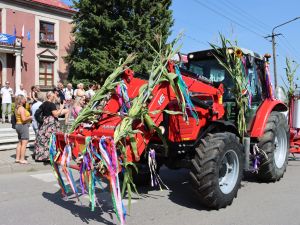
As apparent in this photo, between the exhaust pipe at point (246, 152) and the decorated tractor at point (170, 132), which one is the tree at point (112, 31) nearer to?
the decorated tractor at point (170, 132)

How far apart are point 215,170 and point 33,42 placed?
26.0 metres

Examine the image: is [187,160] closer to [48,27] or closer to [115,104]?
[115,104]

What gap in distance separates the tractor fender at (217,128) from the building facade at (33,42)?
22515 millimetres

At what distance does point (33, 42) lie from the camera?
92.6 ft

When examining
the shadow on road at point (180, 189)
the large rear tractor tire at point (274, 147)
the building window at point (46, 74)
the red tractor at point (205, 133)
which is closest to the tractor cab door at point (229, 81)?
the red tractor at point (205, 133)

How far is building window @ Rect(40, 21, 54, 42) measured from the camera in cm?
2911

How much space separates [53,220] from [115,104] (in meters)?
1.80

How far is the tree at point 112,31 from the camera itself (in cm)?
2256

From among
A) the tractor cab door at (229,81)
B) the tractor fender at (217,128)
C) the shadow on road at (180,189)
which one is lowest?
the shadow on road at (180,189)

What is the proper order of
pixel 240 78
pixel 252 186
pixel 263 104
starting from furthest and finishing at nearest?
pixel 263 104 → pixel 252 186 → pixel 240 78

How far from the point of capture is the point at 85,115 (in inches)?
209

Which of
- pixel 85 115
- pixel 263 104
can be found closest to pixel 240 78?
pixel 263 104

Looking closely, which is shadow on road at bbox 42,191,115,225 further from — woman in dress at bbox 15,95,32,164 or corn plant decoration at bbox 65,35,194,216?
woman in dress at bbox 15,95,32,164

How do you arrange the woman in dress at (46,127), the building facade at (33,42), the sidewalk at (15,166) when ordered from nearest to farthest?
the sidewalk at (15,166) < the woman in dress at (46,127) < the building facade at (33,42)
